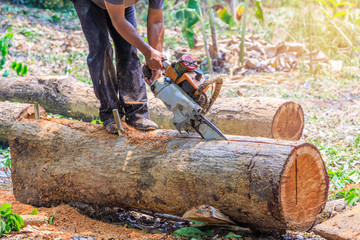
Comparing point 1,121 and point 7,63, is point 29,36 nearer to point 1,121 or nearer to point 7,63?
point 7,63

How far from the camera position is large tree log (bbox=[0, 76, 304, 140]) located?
16.0 feet

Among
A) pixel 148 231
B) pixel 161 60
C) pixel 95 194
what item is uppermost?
pixel 161 60

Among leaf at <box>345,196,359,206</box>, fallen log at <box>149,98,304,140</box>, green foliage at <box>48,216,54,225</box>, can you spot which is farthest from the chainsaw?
fallen log at <box>149,98,304,140</box>

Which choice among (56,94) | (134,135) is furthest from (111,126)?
(56,94)

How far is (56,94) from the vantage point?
6160 millimetres

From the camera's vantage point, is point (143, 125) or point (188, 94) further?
point (143, 125)

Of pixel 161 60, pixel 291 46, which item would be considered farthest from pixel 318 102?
pixel 161 60

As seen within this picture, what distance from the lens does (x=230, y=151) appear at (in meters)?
2.71

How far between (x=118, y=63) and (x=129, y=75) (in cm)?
17

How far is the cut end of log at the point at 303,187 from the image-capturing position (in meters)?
2.57

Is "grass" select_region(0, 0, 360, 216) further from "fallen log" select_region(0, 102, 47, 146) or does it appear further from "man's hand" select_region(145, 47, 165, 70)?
"man's hand" select_region(145, 47, 165, 70)

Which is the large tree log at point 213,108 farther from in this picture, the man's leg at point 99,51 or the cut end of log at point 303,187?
the cut end of log at point 303,187

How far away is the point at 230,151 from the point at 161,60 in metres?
1.04

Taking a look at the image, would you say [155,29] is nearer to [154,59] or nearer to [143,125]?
[154,59]
